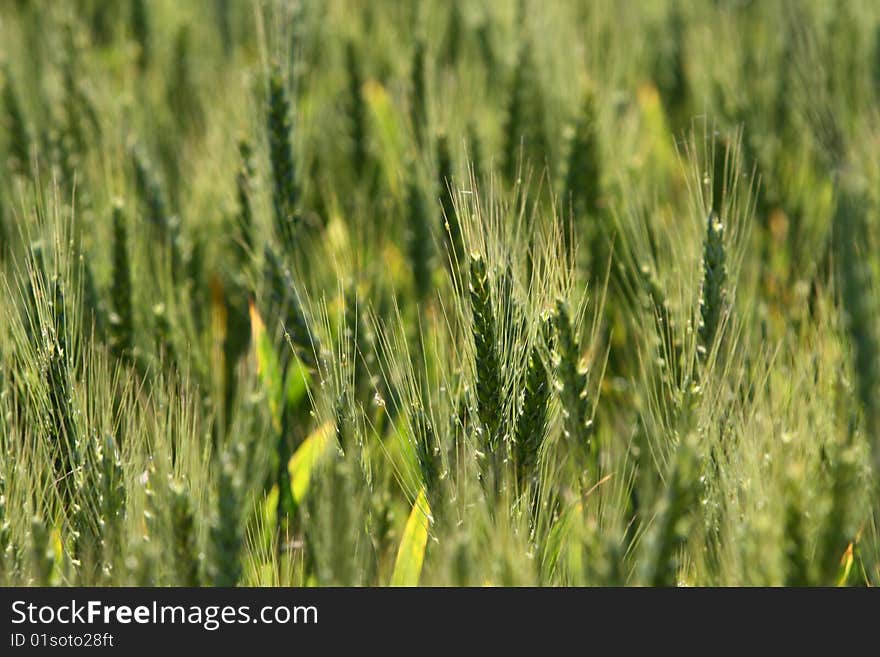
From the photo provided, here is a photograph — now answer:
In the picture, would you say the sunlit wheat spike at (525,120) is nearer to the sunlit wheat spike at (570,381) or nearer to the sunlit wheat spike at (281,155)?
the sunlit wheat spike at (281,155)

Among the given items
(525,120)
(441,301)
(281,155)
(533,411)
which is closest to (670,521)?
(533,411)

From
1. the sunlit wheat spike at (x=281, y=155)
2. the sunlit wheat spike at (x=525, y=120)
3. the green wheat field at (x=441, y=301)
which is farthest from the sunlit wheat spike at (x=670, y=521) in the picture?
the sunlit wheat spike at (x=525, y=120)

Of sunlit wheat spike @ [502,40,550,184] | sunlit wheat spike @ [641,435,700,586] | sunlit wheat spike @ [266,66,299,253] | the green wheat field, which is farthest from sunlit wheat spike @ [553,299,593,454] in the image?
sunlit wheat spike @ [502,40,550,184]

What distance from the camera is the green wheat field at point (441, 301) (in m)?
1.16

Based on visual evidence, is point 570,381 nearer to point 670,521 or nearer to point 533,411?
point 533,411

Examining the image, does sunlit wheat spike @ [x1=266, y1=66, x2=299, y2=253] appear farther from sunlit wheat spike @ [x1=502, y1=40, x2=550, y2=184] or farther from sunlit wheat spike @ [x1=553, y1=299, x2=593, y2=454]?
sunlit wheat spike @ [x1=553, y1=299, x2=593, y2=454]

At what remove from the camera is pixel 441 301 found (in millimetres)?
1200

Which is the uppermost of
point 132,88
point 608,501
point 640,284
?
point 132,88

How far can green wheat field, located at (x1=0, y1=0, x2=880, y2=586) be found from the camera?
1157 mm

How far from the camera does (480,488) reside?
4.01 feet
